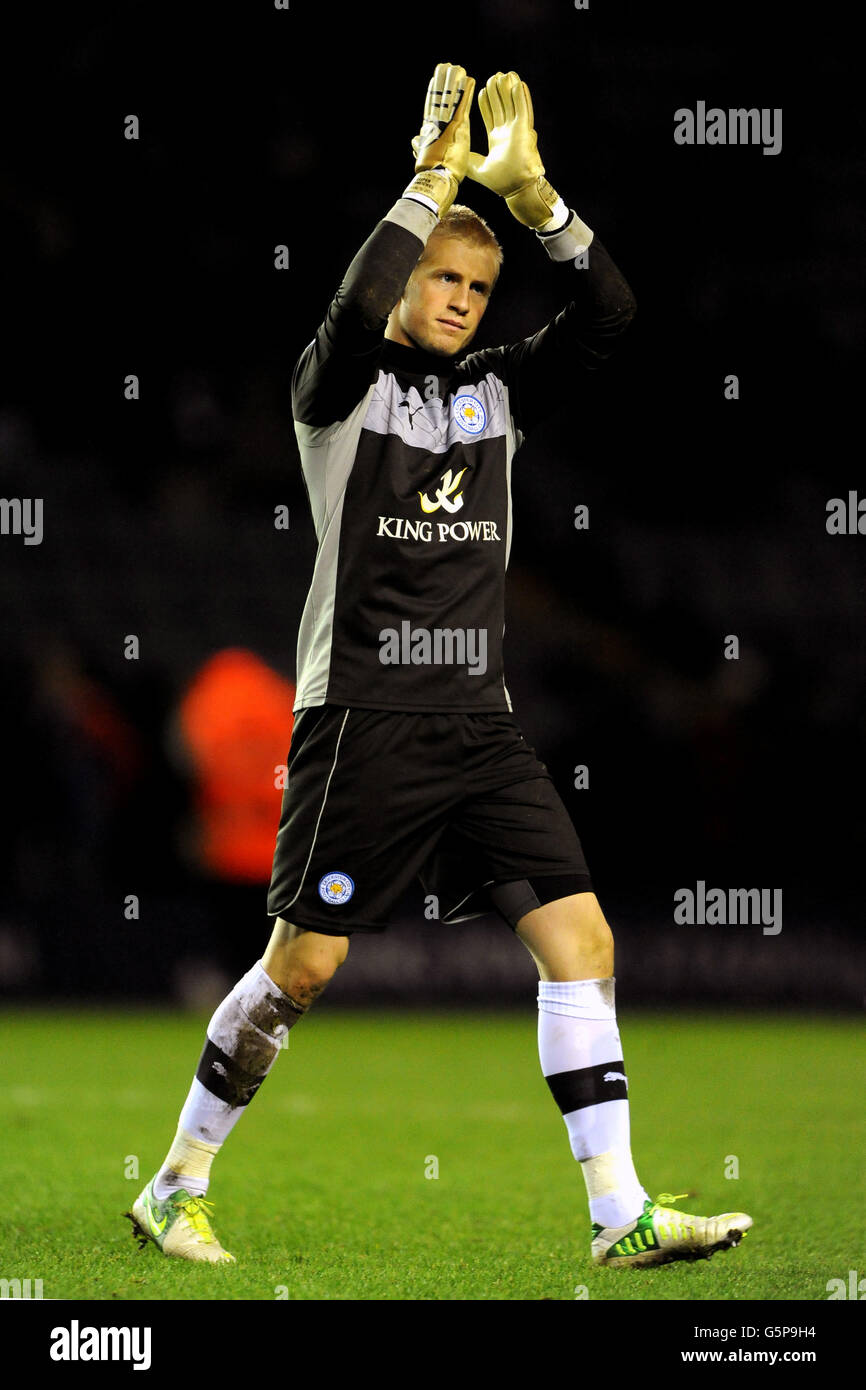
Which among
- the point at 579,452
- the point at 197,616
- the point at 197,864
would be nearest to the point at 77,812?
the point at 197,864

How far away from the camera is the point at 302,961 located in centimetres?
328

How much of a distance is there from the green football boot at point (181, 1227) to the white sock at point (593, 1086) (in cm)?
78

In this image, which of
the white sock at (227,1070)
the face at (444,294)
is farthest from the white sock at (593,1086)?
the face at (444,294)

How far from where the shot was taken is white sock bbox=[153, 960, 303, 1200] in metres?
3.34

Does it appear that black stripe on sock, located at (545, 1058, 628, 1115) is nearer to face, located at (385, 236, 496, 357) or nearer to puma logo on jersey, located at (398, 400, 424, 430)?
puma logo on jersey, located at (398, 400, 424, 430)

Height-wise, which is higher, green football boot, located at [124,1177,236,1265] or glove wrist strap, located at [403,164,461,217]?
glove wrist strap, located at [403,164,461,217]

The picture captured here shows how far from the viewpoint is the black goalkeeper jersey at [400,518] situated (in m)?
3.29

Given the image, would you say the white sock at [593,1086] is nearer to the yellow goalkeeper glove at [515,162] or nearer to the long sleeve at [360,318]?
the long sleeve at [360,318]

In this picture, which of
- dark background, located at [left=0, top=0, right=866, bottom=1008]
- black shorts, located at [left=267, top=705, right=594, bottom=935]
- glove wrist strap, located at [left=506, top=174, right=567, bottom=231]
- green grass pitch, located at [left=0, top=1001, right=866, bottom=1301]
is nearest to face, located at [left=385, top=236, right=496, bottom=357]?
glove wrist strap, located at [left=506, top=174, right=567, bottom=231]

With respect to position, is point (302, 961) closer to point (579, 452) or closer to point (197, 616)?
point (197, 616)

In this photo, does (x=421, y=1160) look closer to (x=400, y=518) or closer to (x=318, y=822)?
(x=318, y=822)

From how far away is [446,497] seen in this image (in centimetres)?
336

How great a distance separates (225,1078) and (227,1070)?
0.07 feet

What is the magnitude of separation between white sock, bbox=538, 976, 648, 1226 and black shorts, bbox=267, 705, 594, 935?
220 millimetres
